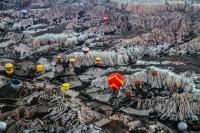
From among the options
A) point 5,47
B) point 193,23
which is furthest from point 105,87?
point 193,23

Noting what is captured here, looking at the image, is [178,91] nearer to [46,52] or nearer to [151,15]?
[46,52]

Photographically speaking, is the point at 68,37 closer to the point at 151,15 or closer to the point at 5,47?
the point at 5,47

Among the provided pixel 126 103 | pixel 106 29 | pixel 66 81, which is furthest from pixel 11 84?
pixel 106 29

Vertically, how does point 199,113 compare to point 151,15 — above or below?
below

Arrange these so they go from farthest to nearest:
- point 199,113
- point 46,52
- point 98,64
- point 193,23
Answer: point 193,23
point 46,52
point 98,64
point 199,113

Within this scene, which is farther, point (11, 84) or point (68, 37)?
point (68, 37)

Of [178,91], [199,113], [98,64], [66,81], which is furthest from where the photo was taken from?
[98,64]
